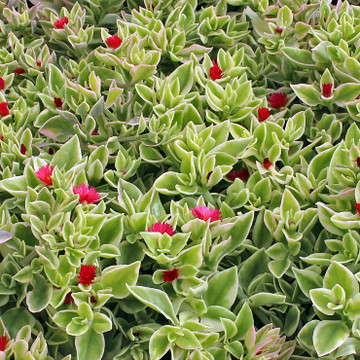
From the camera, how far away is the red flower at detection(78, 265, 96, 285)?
0.98 meters

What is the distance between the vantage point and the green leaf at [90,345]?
95 centimetres

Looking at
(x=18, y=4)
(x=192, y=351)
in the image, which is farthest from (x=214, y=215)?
(x=18, y=4)

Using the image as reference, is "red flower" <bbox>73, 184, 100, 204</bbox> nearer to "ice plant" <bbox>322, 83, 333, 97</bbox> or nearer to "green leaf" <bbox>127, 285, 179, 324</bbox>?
"green leaf" <bbox>127, 285, 179, 324</bbox>

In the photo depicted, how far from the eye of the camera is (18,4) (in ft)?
6.04

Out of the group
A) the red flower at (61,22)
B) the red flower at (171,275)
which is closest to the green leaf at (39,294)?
the red flower at (171,275)

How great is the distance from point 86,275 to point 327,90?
803 millimetres

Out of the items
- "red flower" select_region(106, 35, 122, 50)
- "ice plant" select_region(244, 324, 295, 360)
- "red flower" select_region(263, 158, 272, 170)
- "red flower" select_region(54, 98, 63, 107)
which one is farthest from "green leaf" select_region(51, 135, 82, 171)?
"ice plant" select_region(244, 324, 295, 360)

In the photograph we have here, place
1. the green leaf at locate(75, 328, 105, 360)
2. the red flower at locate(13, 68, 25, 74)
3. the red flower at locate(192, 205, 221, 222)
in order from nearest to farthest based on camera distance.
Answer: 1. the green leaf at locate(75, 328, 105, 360)
2. the red flower at locate(192, 205, 221, 222)
3. the red flower at locate(13, 68, 25, 74)

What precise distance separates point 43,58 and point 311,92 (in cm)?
80

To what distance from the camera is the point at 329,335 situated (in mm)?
991

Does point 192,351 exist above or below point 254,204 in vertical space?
below

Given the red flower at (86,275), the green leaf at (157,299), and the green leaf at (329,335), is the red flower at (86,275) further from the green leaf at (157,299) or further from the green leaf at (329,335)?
the green leaf at (329,335)

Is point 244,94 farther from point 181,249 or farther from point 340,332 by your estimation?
point 340,332

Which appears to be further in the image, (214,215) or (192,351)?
(214,215)
